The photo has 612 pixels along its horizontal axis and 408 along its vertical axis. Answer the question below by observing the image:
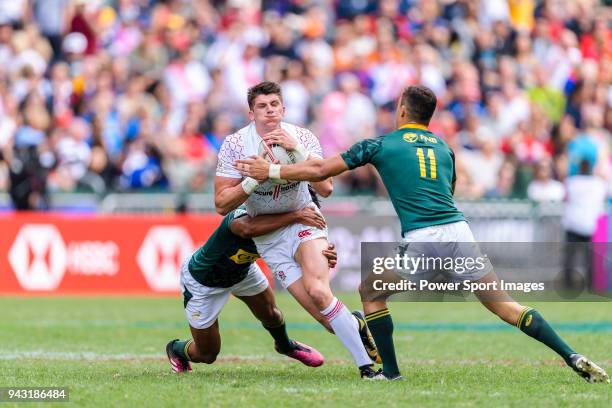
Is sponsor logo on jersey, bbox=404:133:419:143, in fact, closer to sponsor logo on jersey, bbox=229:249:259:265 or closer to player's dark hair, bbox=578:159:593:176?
sponsor logo on jersey, bbox=229:249:259:265

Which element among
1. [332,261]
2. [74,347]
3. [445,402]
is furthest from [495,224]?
[445,402]

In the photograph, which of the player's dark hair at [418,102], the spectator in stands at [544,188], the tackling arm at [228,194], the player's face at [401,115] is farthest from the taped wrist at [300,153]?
the spectator in stands at [544,188]

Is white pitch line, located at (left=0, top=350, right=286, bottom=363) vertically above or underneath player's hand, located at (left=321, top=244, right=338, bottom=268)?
underneath

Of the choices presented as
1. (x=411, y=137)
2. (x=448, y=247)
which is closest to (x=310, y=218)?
(x=411, y=137)

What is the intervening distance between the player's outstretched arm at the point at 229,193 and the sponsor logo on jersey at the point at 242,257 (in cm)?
49

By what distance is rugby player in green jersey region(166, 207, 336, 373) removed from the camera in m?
10.5

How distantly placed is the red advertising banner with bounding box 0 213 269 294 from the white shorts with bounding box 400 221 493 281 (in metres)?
11.2

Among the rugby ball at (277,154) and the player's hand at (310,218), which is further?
the player's hand at (310,218)

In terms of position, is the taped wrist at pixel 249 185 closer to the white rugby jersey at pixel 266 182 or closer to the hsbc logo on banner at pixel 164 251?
the white rugby jersey at pixel 266 182

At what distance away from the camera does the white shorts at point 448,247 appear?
959cm

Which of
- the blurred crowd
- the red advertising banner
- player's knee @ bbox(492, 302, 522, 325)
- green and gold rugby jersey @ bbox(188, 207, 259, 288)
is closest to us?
player's knee @ bbox(492, 302, 522, 325)

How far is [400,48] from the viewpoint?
2456 centimetres

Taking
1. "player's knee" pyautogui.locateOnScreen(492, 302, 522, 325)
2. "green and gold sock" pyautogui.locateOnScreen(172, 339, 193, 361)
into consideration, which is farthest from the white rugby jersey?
"player's knee" pyautogui.locateOnScreen(492, 302, 522, 325)

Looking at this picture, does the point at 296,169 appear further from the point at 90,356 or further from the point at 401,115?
the point at 90,356
